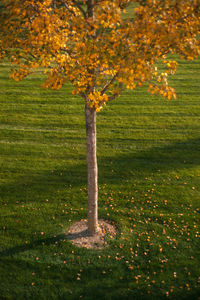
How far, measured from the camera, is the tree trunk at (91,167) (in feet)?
23.7

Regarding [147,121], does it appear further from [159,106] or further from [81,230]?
[81,230]

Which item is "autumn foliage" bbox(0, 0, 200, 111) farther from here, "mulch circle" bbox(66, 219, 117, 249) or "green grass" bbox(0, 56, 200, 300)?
"green grass" bbox(0, 56, 200, 300)

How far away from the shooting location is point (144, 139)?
42.0ft

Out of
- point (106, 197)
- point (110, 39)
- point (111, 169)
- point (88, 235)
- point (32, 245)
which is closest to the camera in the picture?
point (110, 39)

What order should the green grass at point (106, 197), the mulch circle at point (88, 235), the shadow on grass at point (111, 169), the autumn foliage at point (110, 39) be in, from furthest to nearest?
the shadow on grass at point (111, 169) → the mulch circle at point (88, 235) → the green grass at point (106, 197) → the autumn foliage at point (110, 39)

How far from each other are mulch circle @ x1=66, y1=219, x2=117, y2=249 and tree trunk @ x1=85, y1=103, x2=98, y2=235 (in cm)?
16

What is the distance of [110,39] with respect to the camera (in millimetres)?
6199

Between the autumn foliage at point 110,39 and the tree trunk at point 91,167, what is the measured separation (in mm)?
800

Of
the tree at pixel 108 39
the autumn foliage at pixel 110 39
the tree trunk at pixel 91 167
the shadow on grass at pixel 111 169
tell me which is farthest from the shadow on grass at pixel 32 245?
the autumn foliage at pixel 110 39

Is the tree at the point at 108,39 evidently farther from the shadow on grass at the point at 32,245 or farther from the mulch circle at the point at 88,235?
the shadow on grass at the point at 32,245

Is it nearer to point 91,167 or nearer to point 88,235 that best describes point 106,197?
point 88,235

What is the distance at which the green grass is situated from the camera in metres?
6.55

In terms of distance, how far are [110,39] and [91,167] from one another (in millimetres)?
2927

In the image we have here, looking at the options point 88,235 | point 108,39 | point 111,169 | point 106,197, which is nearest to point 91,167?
point 88,235
